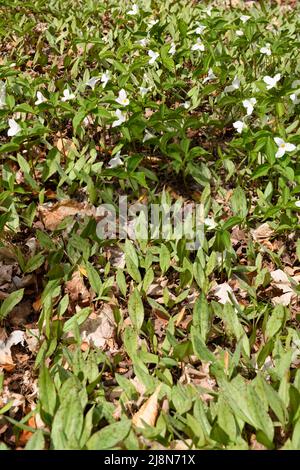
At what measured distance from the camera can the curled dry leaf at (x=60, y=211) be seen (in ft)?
9.81

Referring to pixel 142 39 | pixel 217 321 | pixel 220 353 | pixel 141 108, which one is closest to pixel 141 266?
pixel 217 321

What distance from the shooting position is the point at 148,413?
1939mm

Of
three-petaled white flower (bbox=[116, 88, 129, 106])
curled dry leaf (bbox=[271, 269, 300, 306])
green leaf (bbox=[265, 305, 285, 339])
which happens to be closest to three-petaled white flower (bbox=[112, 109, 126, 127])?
three-petaled white flower (bbox=[116, 88, 129, 106])

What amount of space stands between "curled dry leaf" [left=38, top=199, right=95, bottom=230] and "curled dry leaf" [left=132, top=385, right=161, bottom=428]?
53.5 inches

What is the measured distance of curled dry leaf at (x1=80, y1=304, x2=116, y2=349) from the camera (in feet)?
7.84

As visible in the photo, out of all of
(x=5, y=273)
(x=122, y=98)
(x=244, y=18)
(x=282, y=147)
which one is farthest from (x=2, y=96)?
(x=244, y=18)

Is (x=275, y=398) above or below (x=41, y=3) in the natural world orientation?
below

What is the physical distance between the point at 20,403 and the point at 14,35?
12.4 feet

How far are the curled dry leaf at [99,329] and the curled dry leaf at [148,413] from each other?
18.8 inches

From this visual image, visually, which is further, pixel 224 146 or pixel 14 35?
pixel 14 35

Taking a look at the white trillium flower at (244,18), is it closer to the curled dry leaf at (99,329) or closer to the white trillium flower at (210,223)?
the white trillium flower at (210,223)

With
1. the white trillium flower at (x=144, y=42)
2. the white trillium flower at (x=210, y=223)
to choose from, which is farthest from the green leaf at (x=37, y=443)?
the white trillium flower at (x=144, y=42)

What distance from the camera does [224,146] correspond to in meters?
3.63

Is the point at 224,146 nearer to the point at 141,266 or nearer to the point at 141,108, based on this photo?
the point at 141,108
